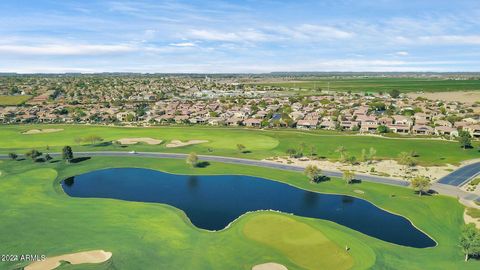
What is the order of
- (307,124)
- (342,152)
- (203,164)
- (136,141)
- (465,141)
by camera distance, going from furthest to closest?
(307,124)
(136,141)
(465,141)
(342,152)
(203,164)

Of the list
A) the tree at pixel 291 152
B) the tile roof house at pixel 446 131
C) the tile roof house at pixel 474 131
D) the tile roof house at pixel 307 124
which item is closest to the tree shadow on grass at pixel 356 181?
the tree at pixel 291 152

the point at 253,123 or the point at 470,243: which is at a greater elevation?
the point at 253,123

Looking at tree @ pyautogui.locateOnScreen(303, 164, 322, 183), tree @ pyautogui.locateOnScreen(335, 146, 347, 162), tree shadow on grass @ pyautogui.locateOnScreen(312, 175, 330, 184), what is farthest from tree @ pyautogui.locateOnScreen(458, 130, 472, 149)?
tree @ pyautogui.locateOnScreen(303, 164, 322, 183)

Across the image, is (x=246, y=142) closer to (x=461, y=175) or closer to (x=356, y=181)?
(x=356, y=181)

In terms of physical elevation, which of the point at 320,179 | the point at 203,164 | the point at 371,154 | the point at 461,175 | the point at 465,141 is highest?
the point at 465,141

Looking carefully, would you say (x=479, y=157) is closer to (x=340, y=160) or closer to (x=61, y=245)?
(x=340, y=160)

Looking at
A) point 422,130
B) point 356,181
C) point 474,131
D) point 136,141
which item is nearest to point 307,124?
point 422,130

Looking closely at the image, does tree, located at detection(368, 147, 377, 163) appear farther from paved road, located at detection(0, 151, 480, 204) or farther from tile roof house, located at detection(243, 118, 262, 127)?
tile roof house, located at detection(243, 118, 262, 127)

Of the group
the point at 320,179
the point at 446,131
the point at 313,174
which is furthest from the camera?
the point at 446,131
